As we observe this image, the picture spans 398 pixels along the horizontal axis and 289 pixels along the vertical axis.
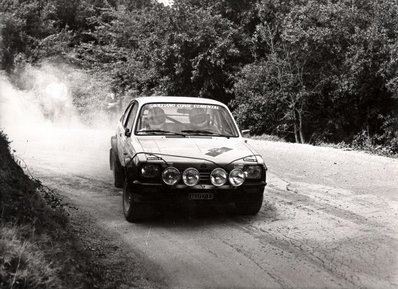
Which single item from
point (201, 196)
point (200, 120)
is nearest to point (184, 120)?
point (200, 120)

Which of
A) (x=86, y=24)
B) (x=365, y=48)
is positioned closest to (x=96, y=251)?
(x=365, y=48)

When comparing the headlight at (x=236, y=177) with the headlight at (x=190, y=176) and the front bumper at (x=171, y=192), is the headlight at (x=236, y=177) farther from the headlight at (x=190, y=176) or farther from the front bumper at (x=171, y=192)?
the headlight at (x=190, y=176)

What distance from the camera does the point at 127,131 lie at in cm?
700

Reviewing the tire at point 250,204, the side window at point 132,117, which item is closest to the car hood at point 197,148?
the tire at point 250,204

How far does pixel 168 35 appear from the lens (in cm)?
2119

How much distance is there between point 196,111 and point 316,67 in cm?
1057

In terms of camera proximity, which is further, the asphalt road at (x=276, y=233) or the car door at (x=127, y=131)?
the car door at (x=127, y=131)

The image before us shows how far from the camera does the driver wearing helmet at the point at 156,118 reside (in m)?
6.98

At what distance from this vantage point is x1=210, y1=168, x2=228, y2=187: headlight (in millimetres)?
5975

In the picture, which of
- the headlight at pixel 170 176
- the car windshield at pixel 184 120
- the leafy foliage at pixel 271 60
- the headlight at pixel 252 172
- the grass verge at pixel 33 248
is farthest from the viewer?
the leafy foliage at pixel 271 60

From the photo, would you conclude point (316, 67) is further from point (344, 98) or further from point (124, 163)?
point (124, 163)

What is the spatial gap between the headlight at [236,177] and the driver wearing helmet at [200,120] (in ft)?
3.99

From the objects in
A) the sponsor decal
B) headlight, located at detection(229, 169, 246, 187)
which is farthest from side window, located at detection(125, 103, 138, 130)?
headlight, located at detection(229, 169, 246, 187)

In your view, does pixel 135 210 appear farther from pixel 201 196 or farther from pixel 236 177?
pixel 236 177
